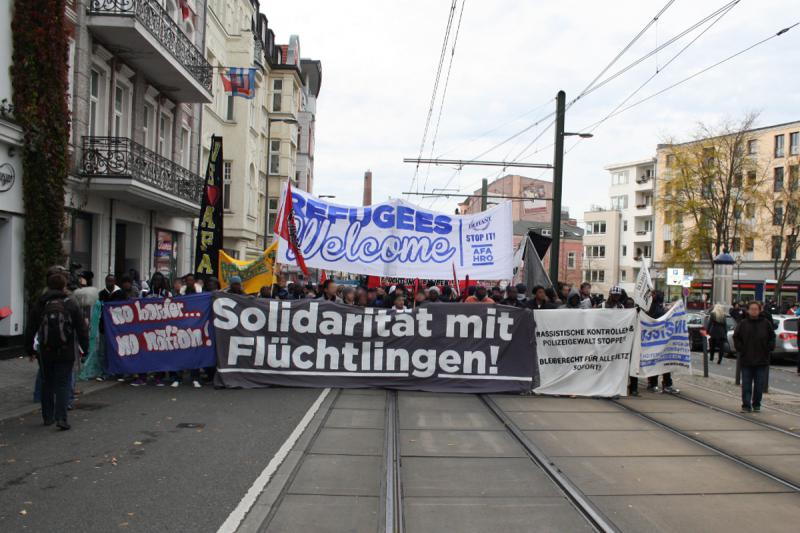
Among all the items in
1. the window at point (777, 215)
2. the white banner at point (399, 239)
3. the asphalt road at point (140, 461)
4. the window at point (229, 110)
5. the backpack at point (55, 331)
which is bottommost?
the asphalt road at point (140, 461)

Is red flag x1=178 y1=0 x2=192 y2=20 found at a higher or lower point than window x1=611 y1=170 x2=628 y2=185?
lower

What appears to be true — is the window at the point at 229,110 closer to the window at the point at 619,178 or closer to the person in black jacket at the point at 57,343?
the person in black jacket at the point at 57,343

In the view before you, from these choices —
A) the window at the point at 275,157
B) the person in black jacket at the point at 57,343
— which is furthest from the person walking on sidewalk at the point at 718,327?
the window at the point at 275,157

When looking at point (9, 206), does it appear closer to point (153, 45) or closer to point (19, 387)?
point (19, 387)

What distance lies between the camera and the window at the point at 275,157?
160 feet

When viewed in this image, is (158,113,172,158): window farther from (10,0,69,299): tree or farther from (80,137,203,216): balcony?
(10,0,69,299): tree

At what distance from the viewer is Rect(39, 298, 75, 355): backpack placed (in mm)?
8383

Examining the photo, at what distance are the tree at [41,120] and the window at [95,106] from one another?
9.25 feet

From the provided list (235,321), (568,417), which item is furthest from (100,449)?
(568,417)

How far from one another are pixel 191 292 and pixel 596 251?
255 feet

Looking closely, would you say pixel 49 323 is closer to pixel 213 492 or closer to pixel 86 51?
Result: pixel 213 492

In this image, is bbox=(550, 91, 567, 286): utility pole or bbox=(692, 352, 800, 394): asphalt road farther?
bbox=(550, 91, 567, 286): utility pole

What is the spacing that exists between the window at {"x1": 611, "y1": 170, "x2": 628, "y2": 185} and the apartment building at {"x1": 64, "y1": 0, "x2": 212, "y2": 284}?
64954 mm

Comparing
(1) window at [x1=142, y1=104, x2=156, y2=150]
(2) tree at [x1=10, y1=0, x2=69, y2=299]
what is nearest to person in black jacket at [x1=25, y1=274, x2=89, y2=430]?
(2) tree at [x1=10, y1=0, x2=69, y2=299]
